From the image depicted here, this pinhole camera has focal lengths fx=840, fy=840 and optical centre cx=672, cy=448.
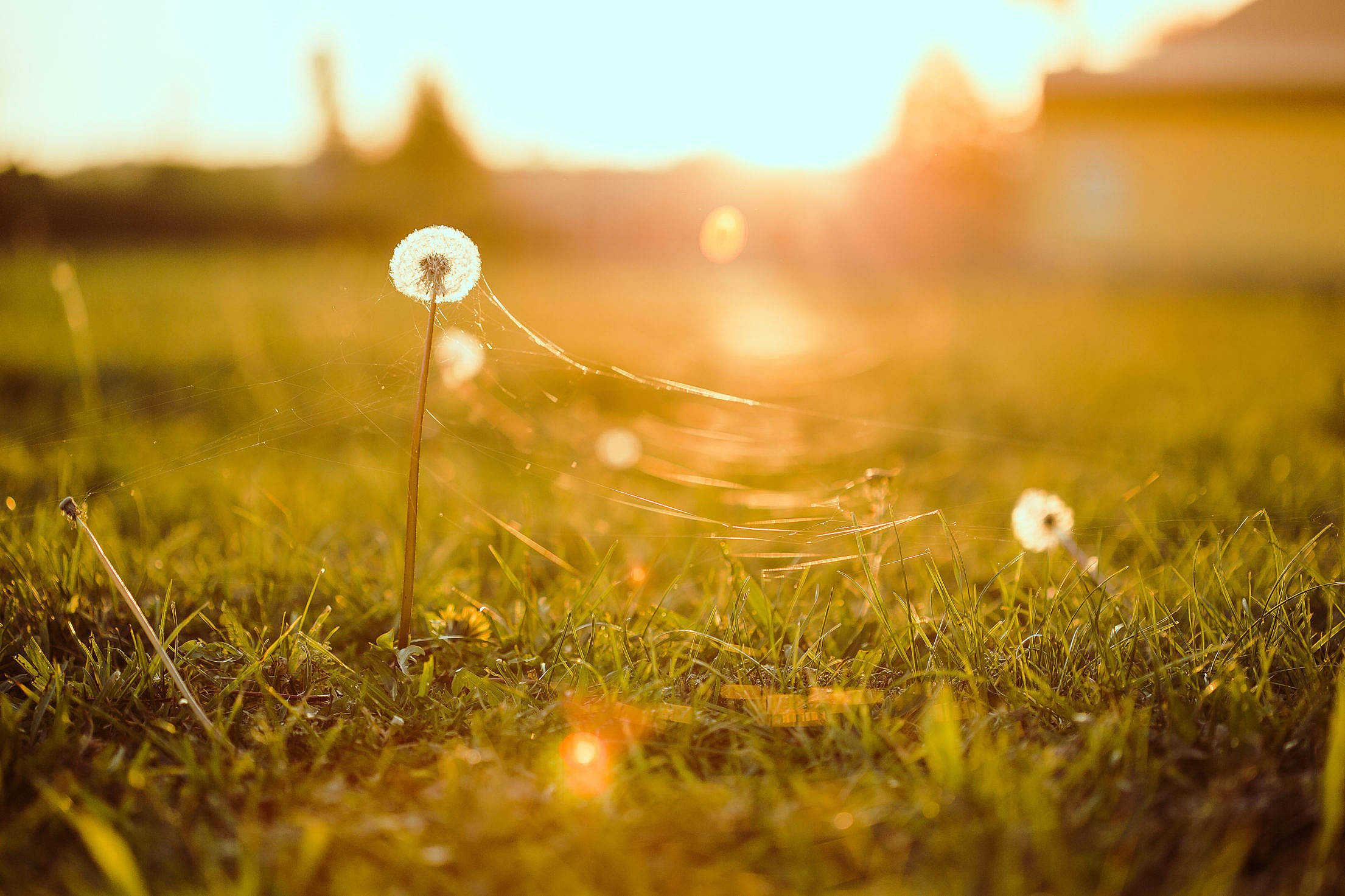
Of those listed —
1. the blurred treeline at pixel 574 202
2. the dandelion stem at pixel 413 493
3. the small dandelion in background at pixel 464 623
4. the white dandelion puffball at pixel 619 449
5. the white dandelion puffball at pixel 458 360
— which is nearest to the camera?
the dandelion stem at pixel 413 493

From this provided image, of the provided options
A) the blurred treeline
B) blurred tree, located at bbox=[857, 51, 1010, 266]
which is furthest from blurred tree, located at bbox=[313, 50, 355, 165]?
blurred tree, located at bbox=[857, 51, 1010, 266]

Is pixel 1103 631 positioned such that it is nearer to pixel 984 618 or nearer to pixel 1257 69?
pixel 984 618

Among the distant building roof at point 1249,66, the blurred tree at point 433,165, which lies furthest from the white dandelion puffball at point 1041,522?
the blurred tree at point 433,165

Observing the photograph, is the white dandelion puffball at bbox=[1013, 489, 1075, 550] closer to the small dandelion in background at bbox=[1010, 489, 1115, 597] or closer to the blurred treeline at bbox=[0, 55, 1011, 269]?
the small dandelion in background at bbox=[1010, 489, 1115, 597]

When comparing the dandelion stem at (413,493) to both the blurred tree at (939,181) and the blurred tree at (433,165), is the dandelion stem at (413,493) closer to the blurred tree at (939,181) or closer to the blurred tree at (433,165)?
the blurred tree at (939,181)

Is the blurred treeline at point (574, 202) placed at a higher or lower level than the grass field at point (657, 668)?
higher

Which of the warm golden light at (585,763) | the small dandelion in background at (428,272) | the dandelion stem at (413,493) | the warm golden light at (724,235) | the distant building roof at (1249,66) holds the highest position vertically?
the distant building roof at (1249,66)

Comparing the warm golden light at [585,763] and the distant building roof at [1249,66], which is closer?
the warm golden light at [585,763]

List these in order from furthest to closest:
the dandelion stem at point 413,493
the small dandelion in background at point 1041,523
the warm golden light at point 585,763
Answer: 1. the small dandelion in background at point 1041,523
2. the dandelion stem at point 413,493
3. the warm golden light at point 585,763
